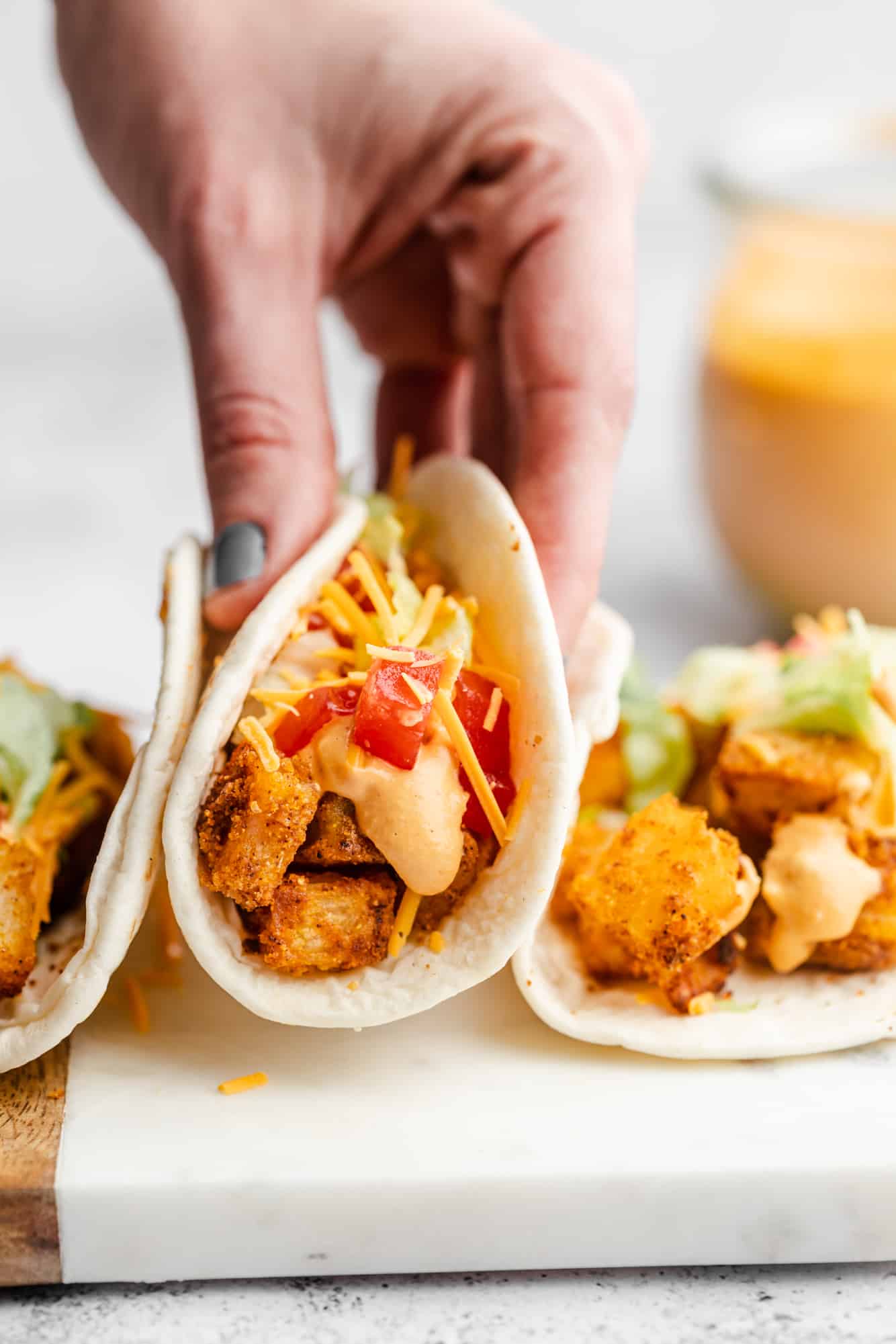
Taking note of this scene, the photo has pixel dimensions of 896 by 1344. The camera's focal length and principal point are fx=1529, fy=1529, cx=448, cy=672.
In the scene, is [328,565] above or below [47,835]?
above

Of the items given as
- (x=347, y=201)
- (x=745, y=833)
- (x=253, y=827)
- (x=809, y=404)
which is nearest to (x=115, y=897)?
(x=253, y=827)

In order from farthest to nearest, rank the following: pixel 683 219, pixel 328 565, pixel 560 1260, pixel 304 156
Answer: pixel 683 219 < pixel 304 156 < pixel 328 565 < pixel 560 1260

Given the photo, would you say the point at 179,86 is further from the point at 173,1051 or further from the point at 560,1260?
the point at 560,1260

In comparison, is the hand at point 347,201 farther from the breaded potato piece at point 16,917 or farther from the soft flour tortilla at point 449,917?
the breaded potato piece at point 16,917

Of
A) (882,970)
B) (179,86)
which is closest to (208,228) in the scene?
(179,86)

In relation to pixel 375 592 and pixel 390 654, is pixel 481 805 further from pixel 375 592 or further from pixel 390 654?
pixel 375 592

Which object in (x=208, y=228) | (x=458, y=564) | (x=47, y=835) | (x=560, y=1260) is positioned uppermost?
(x=208, y=228)

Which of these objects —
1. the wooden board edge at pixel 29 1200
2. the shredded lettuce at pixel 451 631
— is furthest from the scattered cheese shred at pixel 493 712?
the wooden board edge at pixel 29 1200
